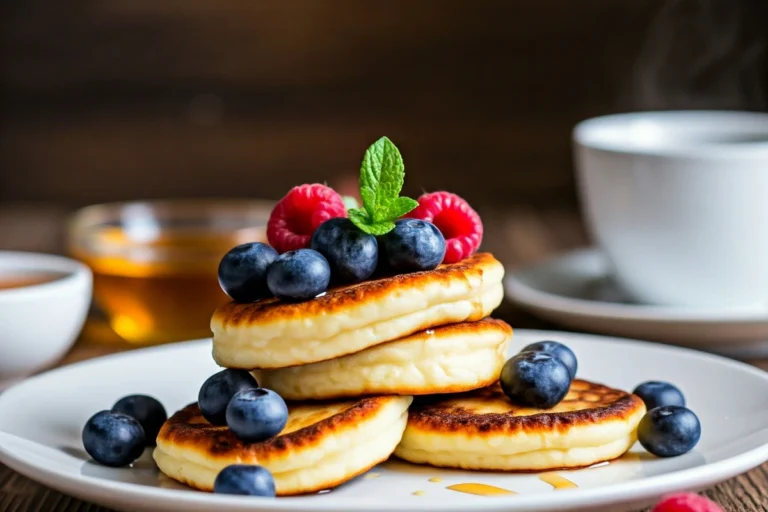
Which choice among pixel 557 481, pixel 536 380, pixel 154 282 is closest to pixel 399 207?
pixel 536 380

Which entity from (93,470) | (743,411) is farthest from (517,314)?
(93,470)

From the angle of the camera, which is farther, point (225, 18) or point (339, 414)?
point (225, 18)

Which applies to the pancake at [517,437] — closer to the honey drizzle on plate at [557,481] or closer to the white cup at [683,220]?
the honey drizzle on plate at [557,481]

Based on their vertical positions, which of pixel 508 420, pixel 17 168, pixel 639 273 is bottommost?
pixel 17 168

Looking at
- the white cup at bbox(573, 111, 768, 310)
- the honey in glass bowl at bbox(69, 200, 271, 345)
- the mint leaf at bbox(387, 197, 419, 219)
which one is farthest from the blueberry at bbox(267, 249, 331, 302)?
the white cup at bbox(573, 111, 768, 310)

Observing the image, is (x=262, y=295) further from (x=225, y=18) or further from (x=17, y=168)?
(x=17, y=168)

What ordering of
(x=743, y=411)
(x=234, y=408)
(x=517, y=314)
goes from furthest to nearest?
(x=517, y=314) → (x=743, y=411) → (x=234, y=408)

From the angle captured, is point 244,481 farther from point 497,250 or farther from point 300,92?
point 300,92

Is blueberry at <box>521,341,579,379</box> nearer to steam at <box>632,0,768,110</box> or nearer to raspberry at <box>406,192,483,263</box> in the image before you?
raspberry at <box>406,192,483,263</box>
